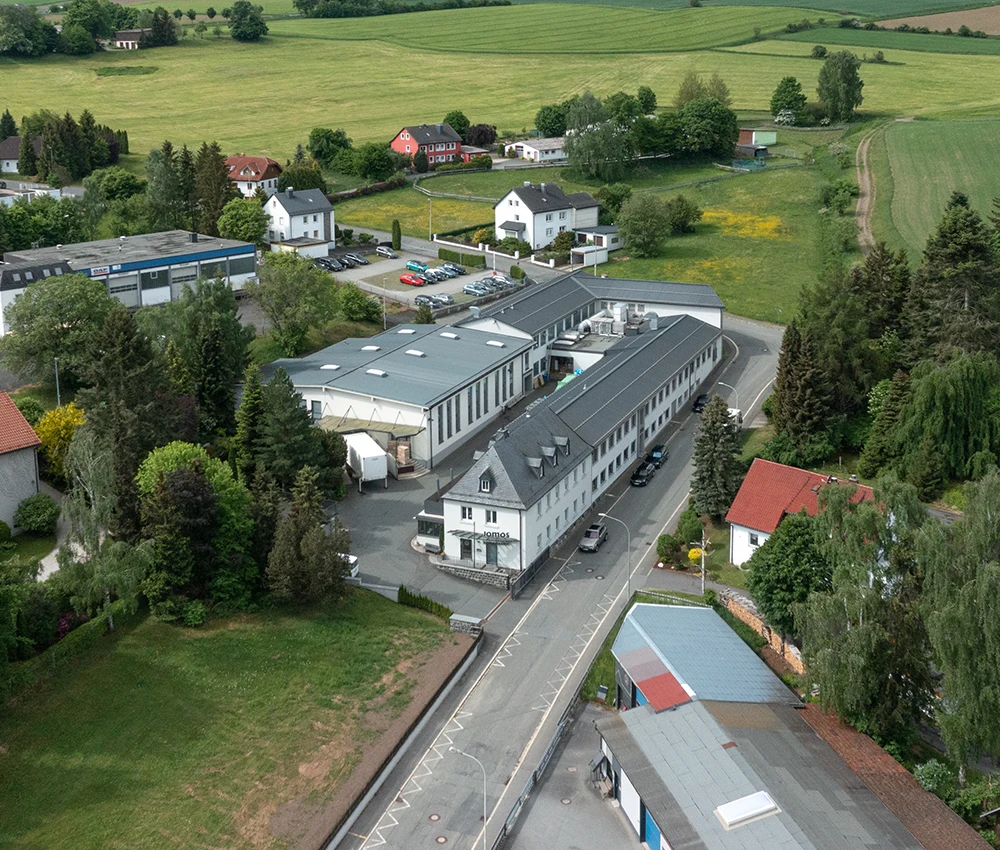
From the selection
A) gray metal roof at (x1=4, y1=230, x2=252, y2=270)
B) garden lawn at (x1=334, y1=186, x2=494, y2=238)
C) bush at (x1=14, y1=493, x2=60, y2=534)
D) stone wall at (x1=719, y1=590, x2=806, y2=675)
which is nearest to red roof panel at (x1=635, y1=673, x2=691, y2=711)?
stone wall at (x1=719, y1=590, x2=806, y2=675)

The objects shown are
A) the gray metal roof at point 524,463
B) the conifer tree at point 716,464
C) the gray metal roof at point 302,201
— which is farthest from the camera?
the gray metal roof at point 302,201

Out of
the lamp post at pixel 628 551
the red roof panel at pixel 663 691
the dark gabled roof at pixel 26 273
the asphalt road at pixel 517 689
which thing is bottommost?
the asphalt road at pixel 517 689

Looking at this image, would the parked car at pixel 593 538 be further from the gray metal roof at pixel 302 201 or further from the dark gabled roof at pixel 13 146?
the dark gabled roof at pixel 13 146

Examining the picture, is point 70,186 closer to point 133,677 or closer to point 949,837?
point 133,677

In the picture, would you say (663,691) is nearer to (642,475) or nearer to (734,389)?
(642,475)

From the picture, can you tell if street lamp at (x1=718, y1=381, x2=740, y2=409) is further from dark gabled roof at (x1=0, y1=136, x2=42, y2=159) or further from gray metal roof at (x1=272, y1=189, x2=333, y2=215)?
dark gabled roof at (x1=0, y1=136, x2=42, y2=159)

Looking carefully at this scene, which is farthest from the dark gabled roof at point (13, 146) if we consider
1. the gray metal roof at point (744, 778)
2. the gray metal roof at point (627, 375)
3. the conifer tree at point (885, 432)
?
the gray metal roof at point (744, 778)

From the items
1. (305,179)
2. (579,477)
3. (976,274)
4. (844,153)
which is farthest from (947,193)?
(579,477)
